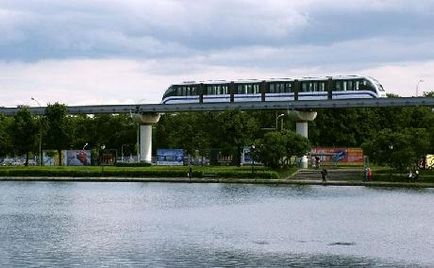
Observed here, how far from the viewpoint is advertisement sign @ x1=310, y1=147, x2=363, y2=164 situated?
354 ft

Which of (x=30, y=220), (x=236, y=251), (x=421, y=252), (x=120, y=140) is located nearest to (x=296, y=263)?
(x=236, y=251)

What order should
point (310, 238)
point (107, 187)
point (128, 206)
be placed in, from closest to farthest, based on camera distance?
point (310, 238) → point (128, 206) → point (107, 187)

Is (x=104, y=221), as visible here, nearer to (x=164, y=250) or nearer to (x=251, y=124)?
(x=164, y=250)

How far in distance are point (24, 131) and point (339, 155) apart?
4295 centimetres

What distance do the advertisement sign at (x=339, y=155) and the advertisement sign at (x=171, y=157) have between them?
19588 millimetres

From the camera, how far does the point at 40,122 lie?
11181 centimetres

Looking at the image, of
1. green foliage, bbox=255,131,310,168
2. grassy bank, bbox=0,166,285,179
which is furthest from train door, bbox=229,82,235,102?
grassy bank, bbox=0,166,285,179

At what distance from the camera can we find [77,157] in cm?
11931

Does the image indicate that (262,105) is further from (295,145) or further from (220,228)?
(220,228)

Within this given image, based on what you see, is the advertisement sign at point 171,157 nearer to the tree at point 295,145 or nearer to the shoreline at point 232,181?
the shoreline at point 232,181

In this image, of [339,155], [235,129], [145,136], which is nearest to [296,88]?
[235,129]

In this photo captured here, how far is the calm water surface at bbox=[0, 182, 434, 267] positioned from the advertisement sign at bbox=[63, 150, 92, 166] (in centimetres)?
4413

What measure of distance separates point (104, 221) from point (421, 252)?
68.6 feet

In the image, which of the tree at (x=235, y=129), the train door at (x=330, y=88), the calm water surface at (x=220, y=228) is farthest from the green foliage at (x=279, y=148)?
the calm water surface at (x=220, y=228)
